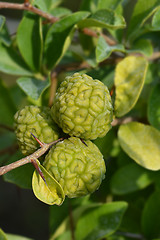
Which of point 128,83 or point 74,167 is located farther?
point 128,83

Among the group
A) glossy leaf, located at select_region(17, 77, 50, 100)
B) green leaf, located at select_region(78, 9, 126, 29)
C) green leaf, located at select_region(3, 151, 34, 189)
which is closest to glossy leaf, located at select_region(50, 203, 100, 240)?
green leaf, located at select_region(3, 151, 34, 189)

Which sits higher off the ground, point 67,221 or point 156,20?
point 156,20

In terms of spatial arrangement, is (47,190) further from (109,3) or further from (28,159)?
(109,3)

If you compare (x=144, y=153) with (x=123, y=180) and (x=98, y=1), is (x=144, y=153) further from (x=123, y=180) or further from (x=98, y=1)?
(x=98, y=1)

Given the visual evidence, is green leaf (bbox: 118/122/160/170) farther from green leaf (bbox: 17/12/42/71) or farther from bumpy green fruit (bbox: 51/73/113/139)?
green leaf (bbox: 17/12/42/71)

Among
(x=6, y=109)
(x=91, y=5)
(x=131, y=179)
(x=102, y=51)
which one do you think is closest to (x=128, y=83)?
(x=102, y=51)

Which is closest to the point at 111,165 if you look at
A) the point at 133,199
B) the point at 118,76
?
the point at 133,199

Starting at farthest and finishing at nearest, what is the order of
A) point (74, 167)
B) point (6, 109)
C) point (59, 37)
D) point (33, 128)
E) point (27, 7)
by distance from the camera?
point (6, 109)
point (59, 37)
point (27, 7)
point (33, 128)
point (74, 167)
